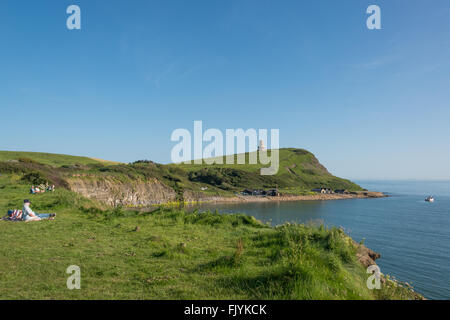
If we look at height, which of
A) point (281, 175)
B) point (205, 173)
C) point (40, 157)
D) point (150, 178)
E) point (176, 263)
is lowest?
point (281, 175)

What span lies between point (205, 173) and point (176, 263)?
119 metres

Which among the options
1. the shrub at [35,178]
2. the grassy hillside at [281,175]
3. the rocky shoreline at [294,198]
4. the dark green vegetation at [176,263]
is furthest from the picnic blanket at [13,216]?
the grassy hillside at [281,175]

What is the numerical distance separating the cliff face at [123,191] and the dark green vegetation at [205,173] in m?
2.23

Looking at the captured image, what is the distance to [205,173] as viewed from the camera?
12744 cm

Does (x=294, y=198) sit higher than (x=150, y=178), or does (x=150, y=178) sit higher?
(x=150, y=178)

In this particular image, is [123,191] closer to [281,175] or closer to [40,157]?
[40,157]

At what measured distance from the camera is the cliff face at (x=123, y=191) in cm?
5502

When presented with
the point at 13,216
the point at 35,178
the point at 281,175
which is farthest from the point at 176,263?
the point at 281,175

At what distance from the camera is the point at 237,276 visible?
21.8 feet

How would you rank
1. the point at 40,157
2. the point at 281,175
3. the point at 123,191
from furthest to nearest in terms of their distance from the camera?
the point at 281,175 → the point at 40,157 → the point at 123,191

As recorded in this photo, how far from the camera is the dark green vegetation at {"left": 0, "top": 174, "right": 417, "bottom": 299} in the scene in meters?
5.89
